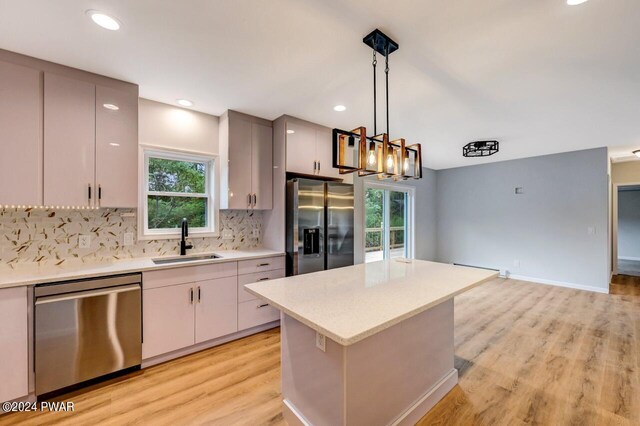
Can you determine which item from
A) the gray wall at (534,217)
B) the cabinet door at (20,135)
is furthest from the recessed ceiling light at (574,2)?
the gray wall at (534,217)

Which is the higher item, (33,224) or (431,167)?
(431,167)

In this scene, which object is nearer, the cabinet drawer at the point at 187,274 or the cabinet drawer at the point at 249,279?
the cabinet drawer at the point at 187,274

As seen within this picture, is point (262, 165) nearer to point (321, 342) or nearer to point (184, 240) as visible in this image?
point (184, 240)

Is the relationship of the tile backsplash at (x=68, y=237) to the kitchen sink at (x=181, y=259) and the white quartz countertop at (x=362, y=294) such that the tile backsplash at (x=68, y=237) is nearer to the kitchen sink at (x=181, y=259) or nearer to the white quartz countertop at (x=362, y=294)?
the kitchen sink at (x=181, y=259)

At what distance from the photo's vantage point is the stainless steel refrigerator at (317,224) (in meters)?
3.31

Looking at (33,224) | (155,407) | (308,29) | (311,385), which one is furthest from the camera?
(33,224)

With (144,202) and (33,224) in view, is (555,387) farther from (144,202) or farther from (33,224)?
(33,224)

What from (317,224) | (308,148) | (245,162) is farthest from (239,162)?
(317,224)

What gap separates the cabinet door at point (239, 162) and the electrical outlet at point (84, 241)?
1366mm

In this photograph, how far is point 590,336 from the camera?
3.11 metres

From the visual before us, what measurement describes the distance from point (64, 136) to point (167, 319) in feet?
5.94

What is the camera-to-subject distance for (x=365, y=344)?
59.9 inches

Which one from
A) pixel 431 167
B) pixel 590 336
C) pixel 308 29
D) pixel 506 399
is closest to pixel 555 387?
pixel 506 399

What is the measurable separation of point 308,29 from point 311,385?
89.7 inches
